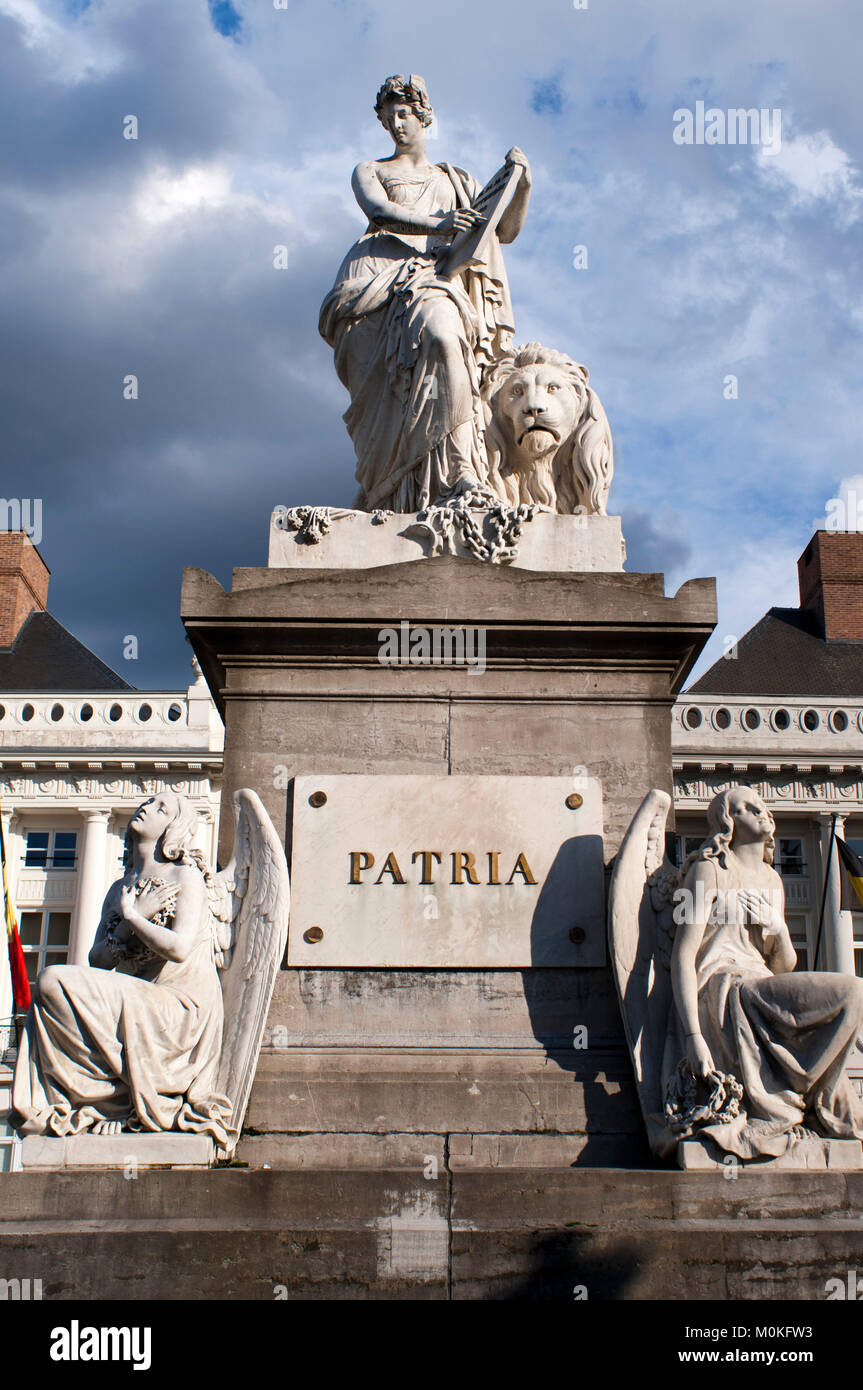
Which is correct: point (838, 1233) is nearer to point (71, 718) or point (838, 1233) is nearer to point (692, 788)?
point (692, 788)

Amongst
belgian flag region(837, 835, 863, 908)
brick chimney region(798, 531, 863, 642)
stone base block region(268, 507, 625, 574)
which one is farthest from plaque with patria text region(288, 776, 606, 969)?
brick chimney region(798, 531, 863, 642)

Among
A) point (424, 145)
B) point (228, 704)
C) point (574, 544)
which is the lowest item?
point (228, 704)

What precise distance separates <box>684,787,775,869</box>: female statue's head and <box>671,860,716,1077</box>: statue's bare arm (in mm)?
111

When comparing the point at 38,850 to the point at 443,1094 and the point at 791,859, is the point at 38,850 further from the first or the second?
the point at 443,1094

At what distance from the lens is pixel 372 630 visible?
6848 mm

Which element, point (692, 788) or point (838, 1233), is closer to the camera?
point (838, 1233)

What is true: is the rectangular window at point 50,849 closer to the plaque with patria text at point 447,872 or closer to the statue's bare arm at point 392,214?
the statue's bare arm at point 392,214

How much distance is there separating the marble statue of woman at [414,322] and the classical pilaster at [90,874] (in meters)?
34.4

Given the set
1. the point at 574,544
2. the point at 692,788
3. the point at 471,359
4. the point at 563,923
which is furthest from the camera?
the point at 692,788

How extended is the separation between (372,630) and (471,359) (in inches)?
84.0

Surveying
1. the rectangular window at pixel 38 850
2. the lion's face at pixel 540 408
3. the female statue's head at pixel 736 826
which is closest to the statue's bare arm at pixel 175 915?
the female statue's head at pixel 736 826

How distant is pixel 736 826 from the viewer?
249 inches

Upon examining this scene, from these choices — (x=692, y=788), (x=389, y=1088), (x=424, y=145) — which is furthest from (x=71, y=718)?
(x=389, y=1088)

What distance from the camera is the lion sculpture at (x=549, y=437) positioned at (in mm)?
7754
